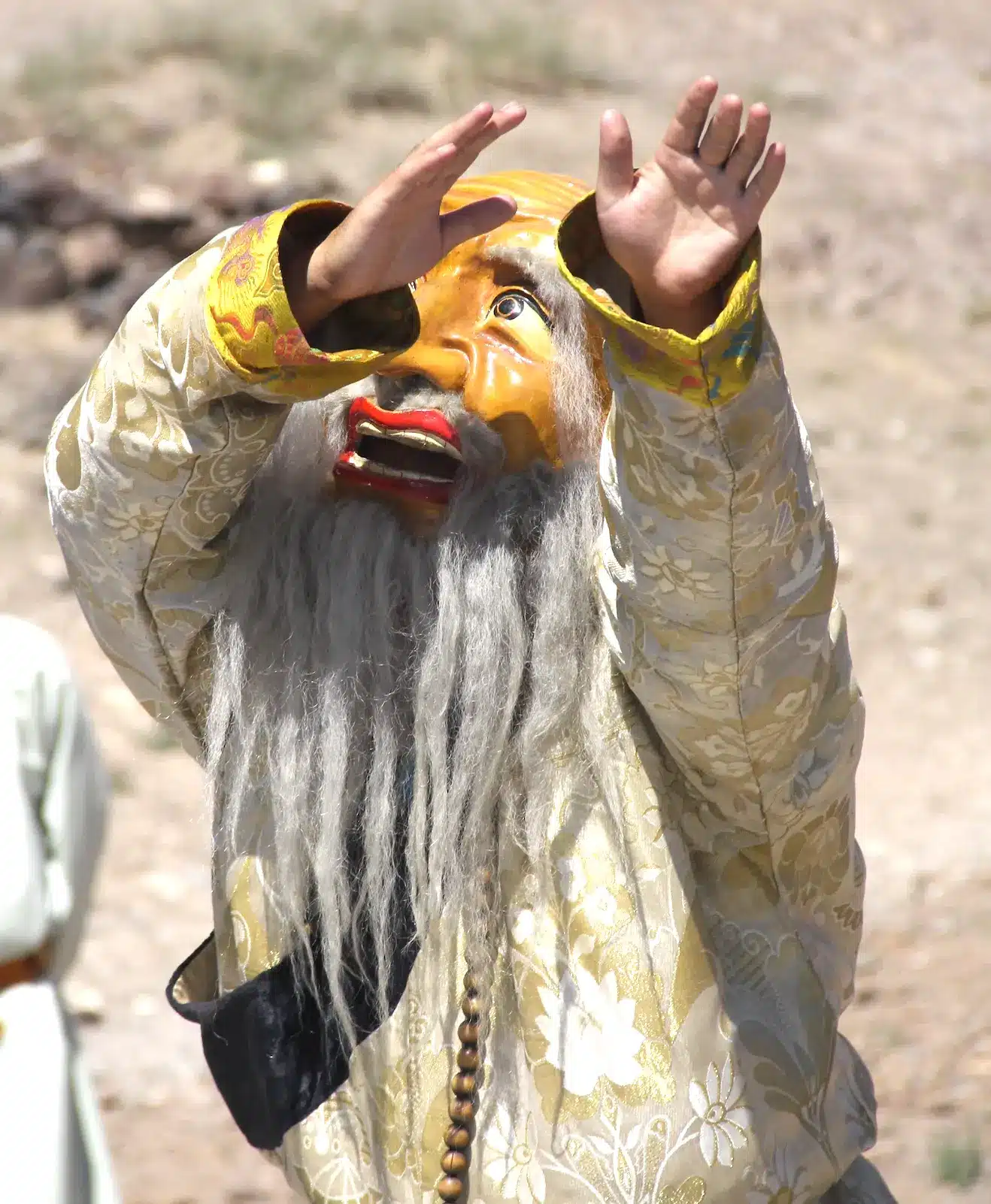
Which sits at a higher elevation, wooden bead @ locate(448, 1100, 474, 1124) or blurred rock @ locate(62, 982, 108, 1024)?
wooden bead @ locate(448, 1100, 474, 1124)

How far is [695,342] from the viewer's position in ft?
4.23

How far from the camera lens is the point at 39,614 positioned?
5539 millimetres

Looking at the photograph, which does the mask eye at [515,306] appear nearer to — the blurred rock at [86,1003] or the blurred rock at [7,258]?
the blurred rock at [86,1003]

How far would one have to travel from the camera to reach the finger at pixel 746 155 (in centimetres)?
128

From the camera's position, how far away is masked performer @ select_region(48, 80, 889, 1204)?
1544 millimetres

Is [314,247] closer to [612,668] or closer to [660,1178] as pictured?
[612,668]

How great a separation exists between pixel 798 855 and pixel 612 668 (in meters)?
0.28

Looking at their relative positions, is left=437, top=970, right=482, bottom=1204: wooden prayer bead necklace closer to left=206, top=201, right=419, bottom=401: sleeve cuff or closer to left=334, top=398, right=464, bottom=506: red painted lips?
left=334, top=398, right=464, bottom=506: red painted lips

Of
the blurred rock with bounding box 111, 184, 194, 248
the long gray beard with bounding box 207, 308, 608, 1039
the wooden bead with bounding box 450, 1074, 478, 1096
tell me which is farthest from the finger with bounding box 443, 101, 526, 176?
the blurred rock with bounding box 111, 184, 194, 248

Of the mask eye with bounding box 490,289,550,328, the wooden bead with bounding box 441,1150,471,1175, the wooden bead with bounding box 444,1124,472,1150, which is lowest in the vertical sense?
the wooden bead with bounding box 441,1150,471,1175

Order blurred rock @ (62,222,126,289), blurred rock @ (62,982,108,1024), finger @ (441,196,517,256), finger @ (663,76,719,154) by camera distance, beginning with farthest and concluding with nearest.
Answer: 1. blurred rock @ (62,222,126,289)
2. blurred rock @ (62,982,108,1024)
3. finger @ (441,196,517,256)
4. finger @ (663,76,719,154)

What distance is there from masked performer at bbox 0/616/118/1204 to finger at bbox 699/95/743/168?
763 mm

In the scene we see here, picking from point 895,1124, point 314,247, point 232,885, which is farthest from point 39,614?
point 314,247

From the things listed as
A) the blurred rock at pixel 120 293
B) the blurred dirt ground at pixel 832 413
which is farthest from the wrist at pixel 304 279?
the blurred rock at pixel 120 293
